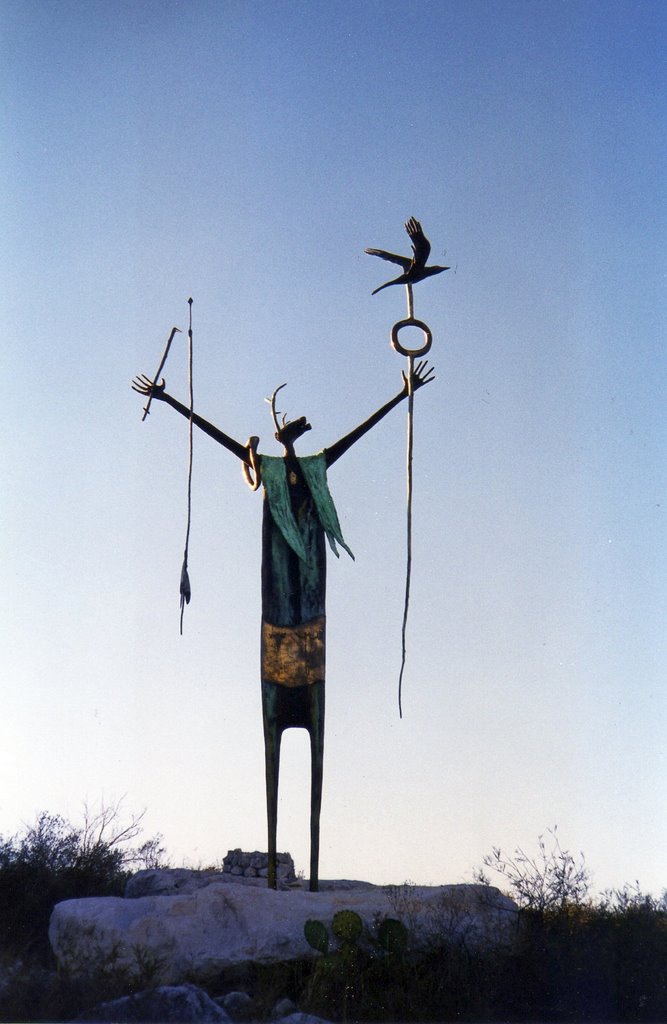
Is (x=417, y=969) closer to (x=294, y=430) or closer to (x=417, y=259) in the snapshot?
(x=294, y=430)

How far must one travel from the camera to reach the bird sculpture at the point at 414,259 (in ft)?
41.4

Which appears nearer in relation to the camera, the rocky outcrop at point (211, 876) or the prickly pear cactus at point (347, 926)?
the prickly pear cactus at point (347, 926)

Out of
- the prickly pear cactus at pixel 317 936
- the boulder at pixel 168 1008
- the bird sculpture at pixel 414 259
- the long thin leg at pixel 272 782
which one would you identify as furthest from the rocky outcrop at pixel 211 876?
the bird sculpture at pixel 414 259

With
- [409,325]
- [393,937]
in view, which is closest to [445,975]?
[393,937]

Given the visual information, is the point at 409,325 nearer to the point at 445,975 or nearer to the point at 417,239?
the point at 417,239

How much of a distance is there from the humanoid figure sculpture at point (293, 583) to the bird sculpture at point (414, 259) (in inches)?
31.2

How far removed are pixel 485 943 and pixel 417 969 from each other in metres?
0.61

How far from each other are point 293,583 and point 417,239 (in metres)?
3.33

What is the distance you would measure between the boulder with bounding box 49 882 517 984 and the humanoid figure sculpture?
103cm

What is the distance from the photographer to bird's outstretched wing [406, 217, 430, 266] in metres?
12.6

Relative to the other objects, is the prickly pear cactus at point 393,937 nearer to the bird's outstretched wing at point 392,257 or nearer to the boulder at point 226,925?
the boulder at point 226,925

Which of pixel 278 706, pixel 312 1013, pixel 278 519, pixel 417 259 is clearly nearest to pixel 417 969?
pixel 312 1013

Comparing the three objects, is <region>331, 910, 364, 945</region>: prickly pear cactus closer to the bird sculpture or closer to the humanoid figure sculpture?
the humanoid figure sculpture

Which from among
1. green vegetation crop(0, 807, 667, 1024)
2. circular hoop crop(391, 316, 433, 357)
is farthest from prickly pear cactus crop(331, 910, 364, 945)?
circular hoop crop(391, 316, 433, 357)
